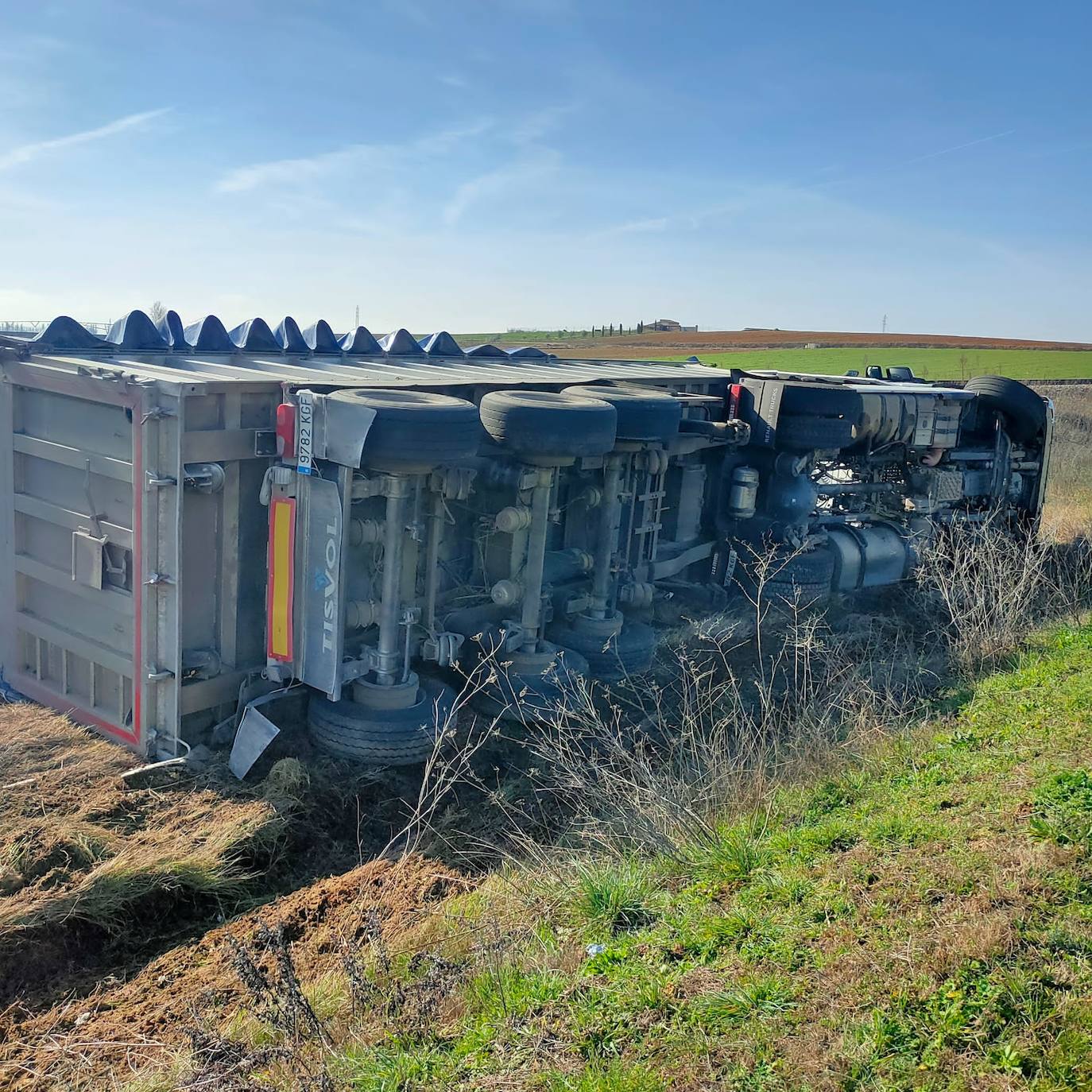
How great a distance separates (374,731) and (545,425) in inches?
74.1

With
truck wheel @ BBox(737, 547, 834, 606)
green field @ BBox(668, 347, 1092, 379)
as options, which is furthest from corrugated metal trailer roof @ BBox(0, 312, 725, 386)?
green field @ BBox(668, 347, 1092, 379)

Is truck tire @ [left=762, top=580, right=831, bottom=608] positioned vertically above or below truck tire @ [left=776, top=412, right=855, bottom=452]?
below

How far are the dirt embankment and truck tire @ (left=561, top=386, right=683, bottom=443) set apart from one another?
2.73 m

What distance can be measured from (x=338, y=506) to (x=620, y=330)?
43.6 metres

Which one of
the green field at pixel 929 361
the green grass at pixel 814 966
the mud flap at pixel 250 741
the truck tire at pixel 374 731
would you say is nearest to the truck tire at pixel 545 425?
the truck tire at pixel 374 731

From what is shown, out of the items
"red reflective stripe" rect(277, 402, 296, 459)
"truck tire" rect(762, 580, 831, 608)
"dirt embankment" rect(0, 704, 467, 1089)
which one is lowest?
"dirt embankment" rect(0, 704, 467, 1089)

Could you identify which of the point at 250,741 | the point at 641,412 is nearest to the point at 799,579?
the point at 641,412

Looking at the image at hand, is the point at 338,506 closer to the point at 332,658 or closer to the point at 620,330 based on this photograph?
the point at 332,658

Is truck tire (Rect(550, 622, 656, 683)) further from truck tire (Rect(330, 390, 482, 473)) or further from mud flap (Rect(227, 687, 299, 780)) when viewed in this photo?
mud flap (Rect(227, 687, 299, 780))

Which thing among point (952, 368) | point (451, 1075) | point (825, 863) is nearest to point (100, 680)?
point (451, 1075)

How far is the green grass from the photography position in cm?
258

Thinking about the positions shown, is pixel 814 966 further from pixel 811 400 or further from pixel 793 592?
pixel 811 400

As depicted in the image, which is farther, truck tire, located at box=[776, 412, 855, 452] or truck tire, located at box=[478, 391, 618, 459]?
truck tire, located at box=[776, 412, 855, 452]

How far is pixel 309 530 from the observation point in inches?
198
